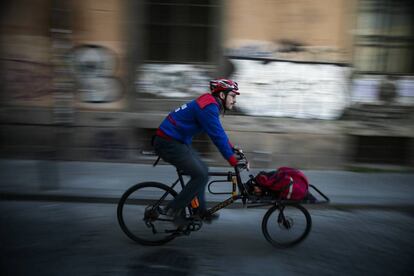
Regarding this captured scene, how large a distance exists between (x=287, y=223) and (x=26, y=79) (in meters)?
5.44

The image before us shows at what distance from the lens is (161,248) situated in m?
4.51

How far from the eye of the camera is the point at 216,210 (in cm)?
450

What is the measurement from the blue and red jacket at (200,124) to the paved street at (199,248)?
1.07 m

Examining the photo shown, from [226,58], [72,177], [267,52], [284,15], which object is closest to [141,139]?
[72,177]

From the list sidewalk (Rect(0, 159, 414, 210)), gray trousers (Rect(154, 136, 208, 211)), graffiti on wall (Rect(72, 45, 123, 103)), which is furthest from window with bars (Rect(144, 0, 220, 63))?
gray trousers (Rect(154, 136, 208, 211))

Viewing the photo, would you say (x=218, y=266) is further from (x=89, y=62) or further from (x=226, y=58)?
(x=89, y=62)

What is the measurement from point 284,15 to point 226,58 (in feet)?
4.11

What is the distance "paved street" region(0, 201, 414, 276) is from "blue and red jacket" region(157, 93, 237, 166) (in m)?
1.07

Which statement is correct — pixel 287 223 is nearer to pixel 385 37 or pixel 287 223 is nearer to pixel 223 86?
pixel 223 86

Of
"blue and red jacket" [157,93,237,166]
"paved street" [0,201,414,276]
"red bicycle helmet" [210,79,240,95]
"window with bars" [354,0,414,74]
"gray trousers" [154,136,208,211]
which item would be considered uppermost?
"window with bars" [354,0,414,74]

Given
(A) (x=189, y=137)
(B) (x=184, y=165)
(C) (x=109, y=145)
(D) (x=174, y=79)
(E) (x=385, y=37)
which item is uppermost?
(E) (x=385, y=37)

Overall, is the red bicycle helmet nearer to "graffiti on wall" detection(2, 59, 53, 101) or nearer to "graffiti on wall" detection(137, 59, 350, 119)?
"graffiti on wall" detection(137, 59, 350, 119)

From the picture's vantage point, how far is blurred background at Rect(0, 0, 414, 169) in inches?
293

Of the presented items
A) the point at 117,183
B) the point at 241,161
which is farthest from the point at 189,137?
the point at 117,183
